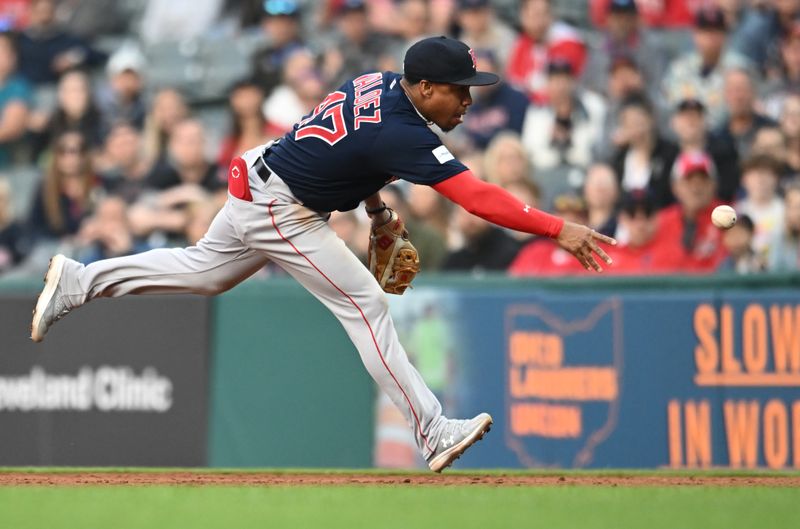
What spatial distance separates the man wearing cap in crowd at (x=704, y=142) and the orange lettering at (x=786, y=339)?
1812 mm

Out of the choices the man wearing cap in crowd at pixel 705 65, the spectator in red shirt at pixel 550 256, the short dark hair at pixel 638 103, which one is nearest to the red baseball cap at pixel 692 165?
the short dark hair at pixel 638 103

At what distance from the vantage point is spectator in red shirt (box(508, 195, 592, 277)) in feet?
32.1

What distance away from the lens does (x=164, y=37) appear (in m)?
12.6

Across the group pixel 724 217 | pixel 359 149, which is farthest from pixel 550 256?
pixel 359 149

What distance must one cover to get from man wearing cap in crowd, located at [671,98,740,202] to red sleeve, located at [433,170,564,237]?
441 cm

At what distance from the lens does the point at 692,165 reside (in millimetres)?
9711

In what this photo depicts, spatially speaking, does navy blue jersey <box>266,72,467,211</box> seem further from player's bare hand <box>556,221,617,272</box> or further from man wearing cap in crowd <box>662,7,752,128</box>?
man wearing cap in crowd <box>662,7,752,128</box>

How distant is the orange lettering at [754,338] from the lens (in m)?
8.23

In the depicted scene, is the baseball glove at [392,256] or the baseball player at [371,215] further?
the baseball glove at [392,256]

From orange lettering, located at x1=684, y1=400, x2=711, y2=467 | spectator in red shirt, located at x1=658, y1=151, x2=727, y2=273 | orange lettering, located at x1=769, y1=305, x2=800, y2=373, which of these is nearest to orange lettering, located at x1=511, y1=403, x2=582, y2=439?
orange lettering, located at x1=684, y1=400, x2=711, y2=467

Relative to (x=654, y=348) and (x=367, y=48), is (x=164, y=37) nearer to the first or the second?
(x=367, y=48)

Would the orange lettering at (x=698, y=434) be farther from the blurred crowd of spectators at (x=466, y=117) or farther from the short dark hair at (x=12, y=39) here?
the short dark hair at (x=12, y=39)

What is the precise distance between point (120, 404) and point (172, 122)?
3590mm

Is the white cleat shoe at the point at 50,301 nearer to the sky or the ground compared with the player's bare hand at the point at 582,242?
nearer to the ground
